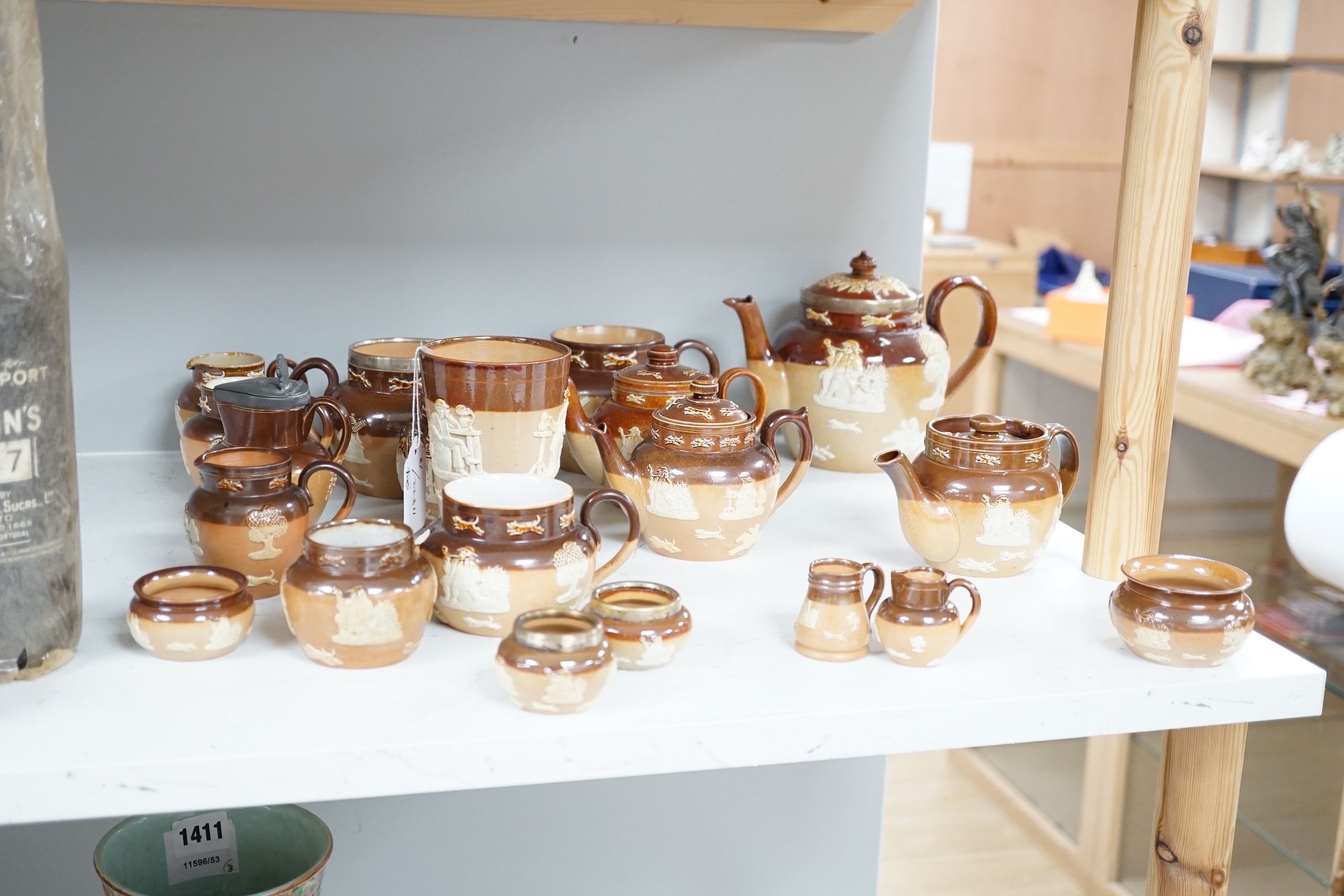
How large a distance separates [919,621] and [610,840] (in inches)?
26.0

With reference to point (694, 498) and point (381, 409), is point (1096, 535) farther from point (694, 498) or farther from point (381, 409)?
point (381, 409)

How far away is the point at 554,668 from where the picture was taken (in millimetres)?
812

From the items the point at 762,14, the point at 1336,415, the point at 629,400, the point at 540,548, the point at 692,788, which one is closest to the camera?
the point at 540,548

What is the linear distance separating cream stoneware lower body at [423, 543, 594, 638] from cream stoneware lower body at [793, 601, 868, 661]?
0.17 m

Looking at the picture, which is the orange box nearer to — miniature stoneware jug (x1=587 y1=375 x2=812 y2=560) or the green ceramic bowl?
miniature stoneware jug (x1=587 y1=375 x2=812 y2=560)

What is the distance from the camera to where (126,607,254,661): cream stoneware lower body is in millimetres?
870

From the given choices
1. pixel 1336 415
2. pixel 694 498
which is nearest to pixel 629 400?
pixel 694 498

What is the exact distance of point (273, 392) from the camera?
1093 millimetres

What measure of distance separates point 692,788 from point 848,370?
1.68ft

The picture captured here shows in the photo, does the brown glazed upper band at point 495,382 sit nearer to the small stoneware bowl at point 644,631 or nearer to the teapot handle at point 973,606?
the small stoneware bowl at point 644,631

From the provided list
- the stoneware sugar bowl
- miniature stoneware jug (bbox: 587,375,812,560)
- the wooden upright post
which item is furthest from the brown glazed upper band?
the wooden upright post

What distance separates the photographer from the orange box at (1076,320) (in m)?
2.50

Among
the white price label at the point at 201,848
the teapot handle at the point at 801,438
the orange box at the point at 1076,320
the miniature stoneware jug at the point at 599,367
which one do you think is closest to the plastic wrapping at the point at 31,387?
the white price label at the point at 201,848

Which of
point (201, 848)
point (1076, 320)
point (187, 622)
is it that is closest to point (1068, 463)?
point (187, 622)
